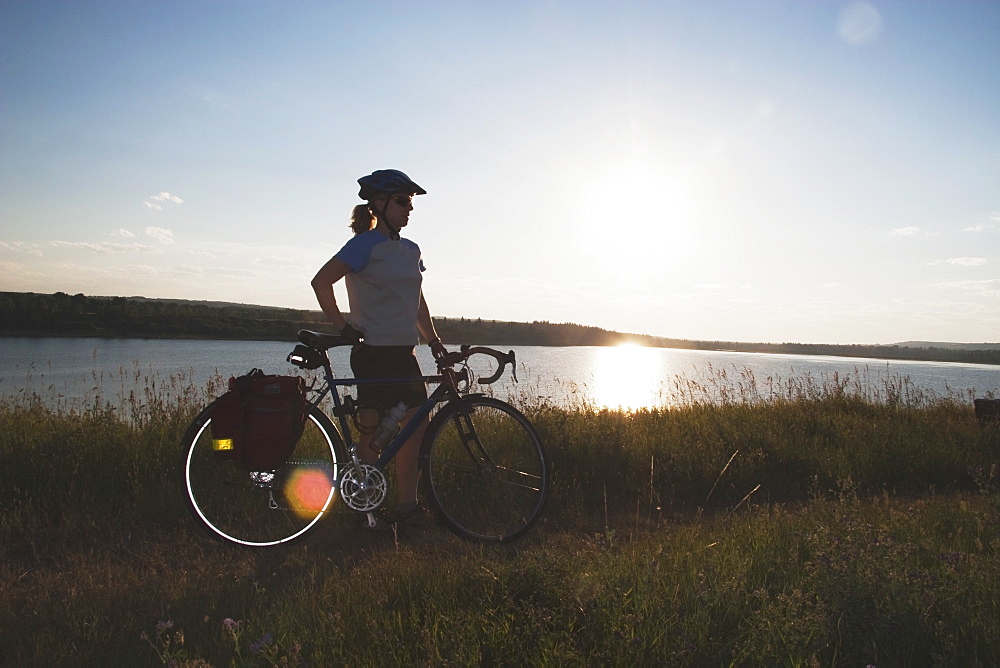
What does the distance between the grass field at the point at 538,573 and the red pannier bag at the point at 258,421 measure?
0.69m

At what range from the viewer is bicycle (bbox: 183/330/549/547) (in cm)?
397

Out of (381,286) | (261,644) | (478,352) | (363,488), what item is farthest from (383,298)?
(261,644)

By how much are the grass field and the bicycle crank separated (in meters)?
0.32

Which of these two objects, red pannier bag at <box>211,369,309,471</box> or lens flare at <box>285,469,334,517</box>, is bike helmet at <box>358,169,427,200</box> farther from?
lens flare at <box>285,469,334,517</box>

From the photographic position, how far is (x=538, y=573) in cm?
294

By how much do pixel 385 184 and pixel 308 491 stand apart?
222 cm

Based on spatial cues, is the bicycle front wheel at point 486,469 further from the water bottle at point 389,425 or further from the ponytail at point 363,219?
the ponytail at point 363,219

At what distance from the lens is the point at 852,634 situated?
2.59 m

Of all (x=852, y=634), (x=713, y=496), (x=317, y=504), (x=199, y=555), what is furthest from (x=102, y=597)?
(x=713, y=496)

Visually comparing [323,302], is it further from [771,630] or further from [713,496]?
[713,496]

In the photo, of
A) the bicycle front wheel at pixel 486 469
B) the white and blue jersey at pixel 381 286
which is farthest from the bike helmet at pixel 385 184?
the bicycle front wheel at pixel 486 469

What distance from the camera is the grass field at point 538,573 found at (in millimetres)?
2436

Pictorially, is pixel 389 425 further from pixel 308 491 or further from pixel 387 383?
pixel 308 491

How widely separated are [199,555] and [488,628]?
241cm
